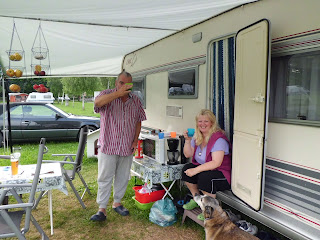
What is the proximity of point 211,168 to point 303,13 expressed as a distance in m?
Answer: 1.74

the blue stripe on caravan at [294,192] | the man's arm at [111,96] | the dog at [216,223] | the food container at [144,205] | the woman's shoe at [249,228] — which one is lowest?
the food container at [144,205]

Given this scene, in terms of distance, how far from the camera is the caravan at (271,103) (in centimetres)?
236

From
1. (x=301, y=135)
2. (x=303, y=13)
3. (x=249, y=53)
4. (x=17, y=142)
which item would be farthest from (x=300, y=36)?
(x=17, y=142)

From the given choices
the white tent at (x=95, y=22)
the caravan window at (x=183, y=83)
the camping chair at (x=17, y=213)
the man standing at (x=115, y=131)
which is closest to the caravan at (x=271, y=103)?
the caravan window at (x=183, y=83)

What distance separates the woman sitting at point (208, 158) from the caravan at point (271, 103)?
0.15 meters

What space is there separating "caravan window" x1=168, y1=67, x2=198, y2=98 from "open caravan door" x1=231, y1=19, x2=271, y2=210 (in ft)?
3.10

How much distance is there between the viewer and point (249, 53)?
2.81 metres

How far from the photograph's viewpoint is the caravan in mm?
2359

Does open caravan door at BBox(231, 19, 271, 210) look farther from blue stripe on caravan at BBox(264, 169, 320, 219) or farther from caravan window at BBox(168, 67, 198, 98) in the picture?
caravan window at BBox(168, 67, 198, 98)

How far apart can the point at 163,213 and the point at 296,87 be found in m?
2.07

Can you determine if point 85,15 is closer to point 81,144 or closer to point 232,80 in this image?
point 81,144

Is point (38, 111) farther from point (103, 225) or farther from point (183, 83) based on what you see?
point (103, 225)

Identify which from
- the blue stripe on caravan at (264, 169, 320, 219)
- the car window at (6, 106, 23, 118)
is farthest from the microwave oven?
the car window at (6, 106, 23, 118)

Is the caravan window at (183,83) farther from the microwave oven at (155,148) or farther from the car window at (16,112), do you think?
the car window at (16,112)
